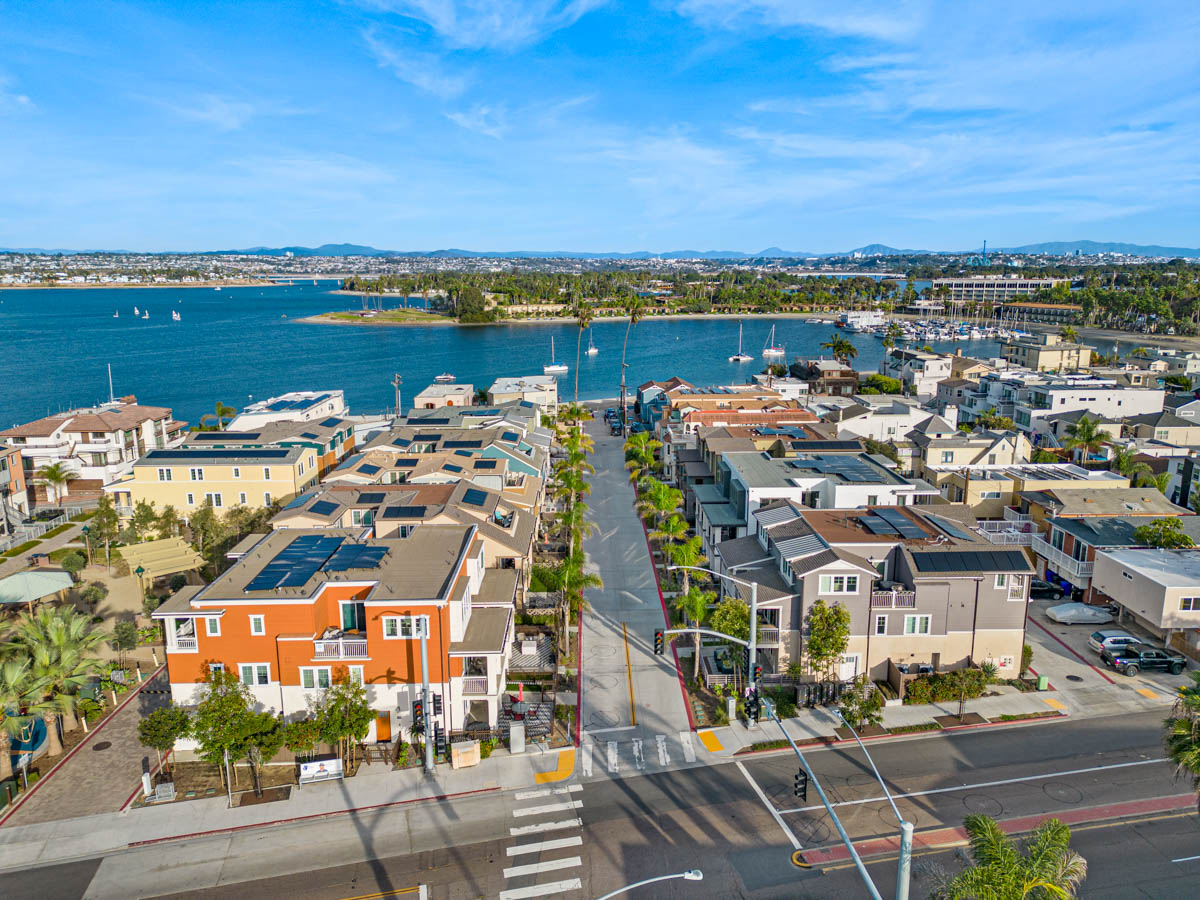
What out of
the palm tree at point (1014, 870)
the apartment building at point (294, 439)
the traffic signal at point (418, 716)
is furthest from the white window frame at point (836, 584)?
the apartment building at point (294, 439)

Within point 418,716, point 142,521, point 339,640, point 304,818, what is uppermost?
point 339,640

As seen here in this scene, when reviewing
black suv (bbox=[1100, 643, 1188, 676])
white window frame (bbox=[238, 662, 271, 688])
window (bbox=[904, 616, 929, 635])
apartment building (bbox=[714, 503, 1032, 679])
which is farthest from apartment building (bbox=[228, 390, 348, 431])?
black suv (bbox=[1100, 643, 1188, 676])

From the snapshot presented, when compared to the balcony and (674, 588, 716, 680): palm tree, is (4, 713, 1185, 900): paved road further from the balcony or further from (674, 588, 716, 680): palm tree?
the balcony

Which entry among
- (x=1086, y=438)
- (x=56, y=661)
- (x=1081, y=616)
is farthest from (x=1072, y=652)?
(x=56, y=661)

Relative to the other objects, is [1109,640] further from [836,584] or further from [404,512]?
[404,512]

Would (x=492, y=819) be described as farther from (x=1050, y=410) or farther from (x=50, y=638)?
(x=1050, y=410)

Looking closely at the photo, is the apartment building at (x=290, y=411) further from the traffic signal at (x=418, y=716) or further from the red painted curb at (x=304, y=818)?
the red painted curb at (x=304, y=818)
